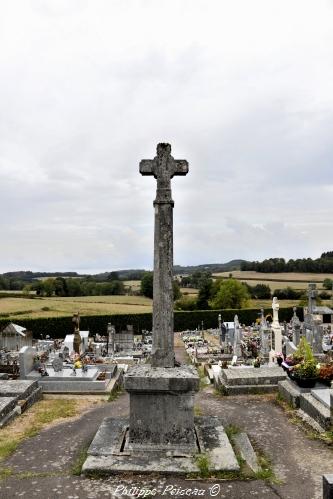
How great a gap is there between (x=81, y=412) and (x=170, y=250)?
230 inches

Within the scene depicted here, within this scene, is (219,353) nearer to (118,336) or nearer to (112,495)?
(118,336)

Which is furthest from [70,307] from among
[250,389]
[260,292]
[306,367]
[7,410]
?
[306,367]

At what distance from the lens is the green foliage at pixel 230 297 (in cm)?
5256

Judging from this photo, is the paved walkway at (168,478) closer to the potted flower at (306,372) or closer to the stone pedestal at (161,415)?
the stone pedestal at (161,415)

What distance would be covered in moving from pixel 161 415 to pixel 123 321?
1375 inches

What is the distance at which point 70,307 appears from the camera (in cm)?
5125

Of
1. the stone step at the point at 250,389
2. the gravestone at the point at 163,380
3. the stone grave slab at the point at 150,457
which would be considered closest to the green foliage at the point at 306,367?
the stone step at the point at 250,389

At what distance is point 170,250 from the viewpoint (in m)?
8.00

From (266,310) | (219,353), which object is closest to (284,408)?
(219,353)

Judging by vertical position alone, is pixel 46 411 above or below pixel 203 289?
below

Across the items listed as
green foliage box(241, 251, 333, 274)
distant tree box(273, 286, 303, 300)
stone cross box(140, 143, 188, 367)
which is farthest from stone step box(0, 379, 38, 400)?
green foliage box(241, 251, 333, 274)

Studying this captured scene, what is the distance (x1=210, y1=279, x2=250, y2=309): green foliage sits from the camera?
5256 cm

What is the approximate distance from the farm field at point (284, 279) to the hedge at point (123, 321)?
18.2 metres

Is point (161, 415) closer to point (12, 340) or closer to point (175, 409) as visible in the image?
point (175, 409)
